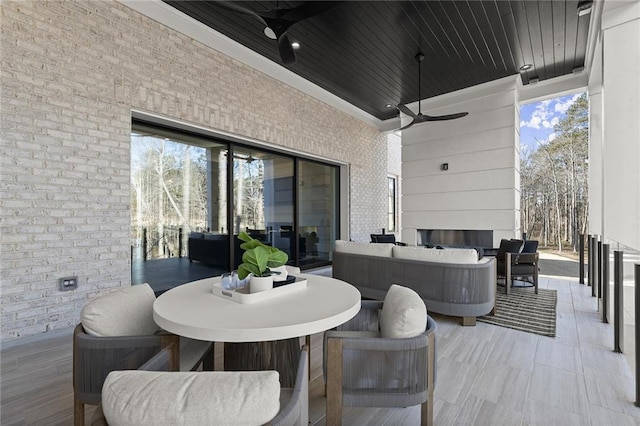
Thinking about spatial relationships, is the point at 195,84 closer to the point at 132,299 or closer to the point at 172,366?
the point at 132,299

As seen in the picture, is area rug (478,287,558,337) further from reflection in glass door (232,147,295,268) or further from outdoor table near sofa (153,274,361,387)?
reflection in glass door (232,147,295,268)

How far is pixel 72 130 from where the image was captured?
294 centimetres

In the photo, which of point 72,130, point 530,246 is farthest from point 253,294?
point 530,246

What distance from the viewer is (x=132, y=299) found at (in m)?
1.61

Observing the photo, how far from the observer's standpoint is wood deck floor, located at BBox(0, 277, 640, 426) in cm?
174

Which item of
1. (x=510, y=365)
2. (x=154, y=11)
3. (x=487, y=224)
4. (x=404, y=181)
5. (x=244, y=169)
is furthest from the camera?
(x=404, y=181)

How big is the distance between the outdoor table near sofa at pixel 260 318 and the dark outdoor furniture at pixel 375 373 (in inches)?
7.0

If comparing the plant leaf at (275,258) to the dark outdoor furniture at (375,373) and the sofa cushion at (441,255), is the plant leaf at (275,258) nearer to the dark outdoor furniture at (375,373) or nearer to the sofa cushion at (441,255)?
the dark outdoor furniture at (375,373)

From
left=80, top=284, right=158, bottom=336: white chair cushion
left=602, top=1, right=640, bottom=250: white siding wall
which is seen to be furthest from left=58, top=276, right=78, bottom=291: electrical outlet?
left=602, top=1, right=640, bottom=250: white siding wall

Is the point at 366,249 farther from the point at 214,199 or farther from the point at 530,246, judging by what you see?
the point at 530,246

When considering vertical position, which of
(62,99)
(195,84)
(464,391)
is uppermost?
(195,84)

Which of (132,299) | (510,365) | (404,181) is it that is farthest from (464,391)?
(404,181)

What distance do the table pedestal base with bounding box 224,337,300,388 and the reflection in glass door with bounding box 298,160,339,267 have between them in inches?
169

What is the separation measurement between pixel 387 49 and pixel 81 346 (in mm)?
4980
